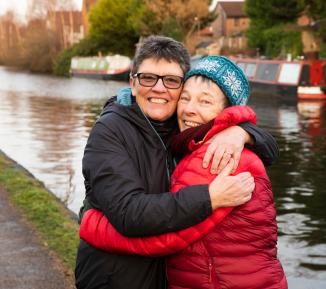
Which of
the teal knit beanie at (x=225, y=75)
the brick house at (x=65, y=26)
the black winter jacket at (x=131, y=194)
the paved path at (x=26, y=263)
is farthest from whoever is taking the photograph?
the brick house at (x=65, y=26)

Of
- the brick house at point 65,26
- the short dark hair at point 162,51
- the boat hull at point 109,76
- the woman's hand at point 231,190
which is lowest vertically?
the boat hull at point 109,76

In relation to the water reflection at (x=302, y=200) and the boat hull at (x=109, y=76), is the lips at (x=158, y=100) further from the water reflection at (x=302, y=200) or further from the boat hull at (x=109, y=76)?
the boat hull at (x=109, y=76)

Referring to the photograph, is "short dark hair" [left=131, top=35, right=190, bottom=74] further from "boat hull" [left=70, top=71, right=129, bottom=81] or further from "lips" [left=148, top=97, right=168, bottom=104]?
"boat hull" [left=70, top=71, right=129, bottom=81]

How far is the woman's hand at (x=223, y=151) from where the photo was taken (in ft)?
6.96

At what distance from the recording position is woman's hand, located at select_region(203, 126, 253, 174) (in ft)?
6.96

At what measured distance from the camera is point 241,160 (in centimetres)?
217

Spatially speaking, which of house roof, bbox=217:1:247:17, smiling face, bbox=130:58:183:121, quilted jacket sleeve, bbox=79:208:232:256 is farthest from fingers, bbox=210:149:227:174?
house roof, bbox=217:1:247:17

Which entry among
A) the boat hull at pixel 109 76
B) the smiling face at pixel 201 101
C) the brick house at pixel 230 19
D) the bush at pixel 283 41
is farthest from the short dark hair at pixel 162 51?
the brick house at pixel 230 19

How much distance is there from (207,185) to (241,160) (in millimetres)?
160

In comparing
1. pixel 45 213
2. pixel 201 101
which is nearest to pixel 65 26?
pixel 45 213

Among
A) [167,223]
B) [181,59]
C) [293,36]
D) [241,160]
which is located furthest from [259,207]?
[293,36]

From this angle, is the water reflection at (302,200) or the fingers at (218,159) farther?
the water reflection at (302,200)

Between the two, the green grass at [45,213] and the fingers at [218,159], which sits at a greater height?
the fingers at [218,159]

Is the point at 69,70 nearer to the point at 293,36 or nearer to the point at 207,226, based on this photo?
the point at 293,36
